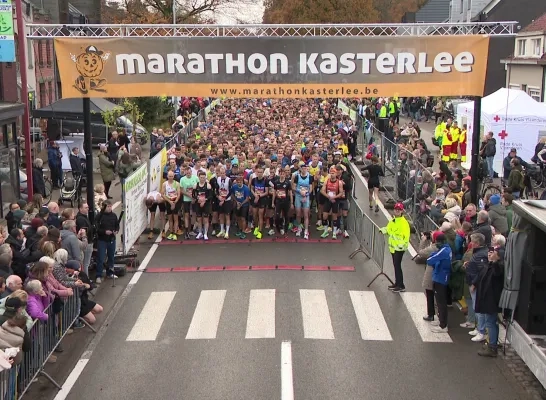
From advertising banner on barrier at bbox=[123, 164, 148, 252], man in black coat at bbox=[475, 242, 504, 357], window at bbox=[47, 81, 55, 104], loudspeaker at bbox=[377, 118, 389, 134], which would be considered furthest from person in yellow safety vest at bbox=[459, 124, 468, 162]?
window at bbox=[47, 81, 55, 104]

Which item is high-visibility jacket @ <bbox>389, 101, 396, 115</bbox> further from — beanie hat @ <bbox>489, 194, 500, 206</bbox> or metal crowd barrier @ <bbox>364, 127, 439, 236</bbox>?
beanie hat @ <bbox>489, 194, 500, 206</bbox>

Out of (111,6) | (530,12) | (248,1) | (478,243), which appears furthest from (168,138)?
(111,6)

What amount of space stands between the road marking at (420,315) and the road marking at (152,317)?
4.04m

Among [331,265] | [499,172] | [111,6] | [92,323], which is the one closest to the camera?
[92,323]

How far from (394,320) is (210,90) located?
555cm

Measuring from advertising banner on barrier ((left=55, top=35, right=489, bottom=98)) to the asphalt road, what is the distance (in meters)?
3.58

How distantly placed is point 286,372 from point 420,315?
10.6 ft

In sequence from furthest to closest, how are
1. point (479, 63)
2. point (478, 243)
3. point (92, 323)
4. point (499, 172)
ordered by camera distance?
point (499, 172)
point (479, 63)
point (92, 323)
point (478, 243)

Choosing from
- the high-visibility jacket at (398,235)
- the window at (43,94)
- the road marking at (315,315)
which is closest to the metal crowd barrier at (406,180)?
the high-visibility jacket at (398,235)

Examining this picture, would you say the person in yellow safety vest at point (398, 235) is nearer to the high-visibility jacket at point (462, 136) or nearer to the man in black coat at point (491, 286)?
the man in black coat at point (491, 286)

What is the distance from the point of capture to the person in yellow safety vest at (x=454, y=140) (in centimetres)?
2562

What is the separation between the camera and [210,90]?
1339cm

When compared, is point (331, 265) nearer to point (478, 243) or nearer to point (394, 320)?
point (394, 320)

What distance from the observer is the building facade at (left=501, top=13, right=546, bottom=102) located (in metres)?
32.6
